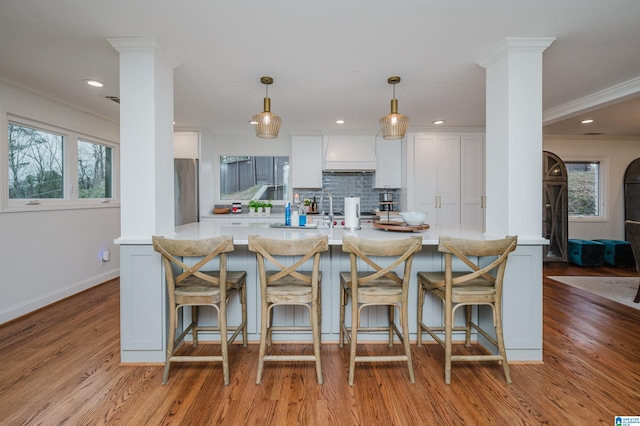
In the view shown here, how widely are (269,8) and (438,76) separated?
1.75 m

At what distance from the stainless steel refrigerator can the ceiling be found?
1202 millimetres

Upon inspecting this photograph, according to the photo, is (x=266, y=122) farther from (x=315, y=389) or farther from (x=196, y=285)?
(x=315, y=389)

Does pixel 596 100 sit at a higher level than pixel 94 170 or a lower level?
higher

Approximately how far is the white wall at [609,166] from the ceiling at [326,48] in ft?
8.54

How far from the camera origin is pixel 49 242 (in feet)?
11.6

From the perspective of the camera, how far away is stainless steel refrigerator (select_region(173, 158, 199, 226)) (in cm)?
Result: 465

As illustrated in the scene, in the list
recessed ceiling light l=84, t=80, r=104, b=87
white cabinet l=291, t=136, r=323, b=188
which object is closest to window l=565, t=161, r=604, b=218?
white cabinet l=291, t=136, r=323, b=188

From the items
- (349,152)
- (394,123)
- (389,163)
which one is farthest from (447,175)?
(394,123)

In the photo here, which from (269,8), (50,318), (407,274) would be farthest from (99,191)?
(407,274)

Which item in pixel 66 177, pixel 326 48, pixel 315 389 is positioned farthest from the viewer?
pixel 66 177

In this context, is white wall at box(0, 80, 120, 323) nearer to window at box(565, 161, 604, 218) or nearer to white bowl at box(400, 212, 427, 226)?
white bowl at box(400, 212, 427, 226)

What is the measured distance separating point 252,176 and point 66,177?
8.82 feet

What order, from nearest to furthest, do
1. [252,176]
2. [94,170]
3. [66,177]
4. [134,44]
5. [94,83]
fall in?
[134,44] < [94,83] < [66,177] < [94,170] < [252,176]

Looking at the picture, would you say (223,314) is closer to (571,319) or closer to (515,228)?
(515,228)
